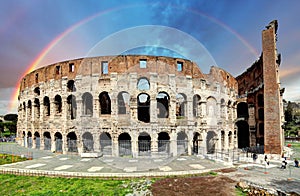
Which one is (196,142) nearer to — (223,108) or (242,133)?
(223,108)

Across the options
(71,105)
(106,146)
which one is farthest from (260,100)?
(71,105)

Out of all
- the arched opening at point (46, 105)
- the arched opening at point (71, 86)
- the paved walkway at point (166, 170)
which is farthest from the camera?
the arched opening at point (46, 105)

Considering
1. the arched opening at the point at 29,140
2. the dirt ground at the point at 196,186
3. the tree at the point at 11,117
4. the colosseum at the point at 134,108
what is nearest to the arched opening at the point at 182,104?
the colosseum at the point at 134,108

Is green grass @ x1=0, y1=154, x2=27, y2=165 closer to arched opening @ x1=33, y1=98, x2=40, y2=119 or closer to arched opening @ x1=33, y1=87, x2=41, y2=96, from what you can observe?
arched opening @ x1=33, y1=98, x2=40, y2=119

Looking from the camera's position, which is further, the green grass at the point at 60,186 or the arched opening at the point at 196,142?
the arched opening at the point at 196,142

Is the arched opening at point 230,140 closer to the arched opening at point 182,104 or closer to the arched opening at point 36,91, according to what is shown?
the arched opening at point 182,104

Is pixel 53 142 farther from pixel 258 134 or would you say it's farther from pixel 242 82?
pixel 242 82

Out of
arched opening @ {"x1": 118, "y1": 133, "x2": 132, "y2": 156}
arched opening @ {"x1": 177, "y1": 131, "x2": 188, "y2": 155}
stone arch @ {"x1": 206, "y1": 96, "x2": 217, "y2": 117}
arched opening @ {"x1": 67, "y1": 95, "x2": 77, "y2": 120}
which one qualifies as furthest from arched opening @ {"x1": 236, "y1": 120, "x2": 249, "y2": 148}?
arched opening @ {"x1": 67, "y1": 95, "x2": 77, "y2": 120}
